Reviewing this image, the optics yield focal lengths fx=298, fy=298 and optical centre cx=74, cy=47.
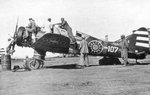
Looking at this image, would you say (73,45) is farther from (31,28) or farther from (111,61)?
(111,61)

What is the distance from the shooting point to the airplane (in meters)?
16.3

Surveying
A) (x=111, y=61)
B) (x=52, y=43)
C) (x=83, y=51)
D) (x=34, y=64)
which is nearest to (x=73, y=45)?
(x=83, y=51)

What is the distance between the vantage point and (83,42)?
17312 millimetres

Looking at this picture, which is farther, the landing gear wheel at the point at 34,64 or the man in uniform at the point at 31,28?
the man in uniform at the point at 31,28

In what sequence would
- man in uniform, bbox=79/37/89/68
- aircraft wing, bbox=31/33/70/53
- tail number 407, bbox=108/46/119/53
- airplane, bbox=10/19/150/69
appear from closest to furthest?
aircraft wing, bbox=31/33/70/53 < airplane, bbox=10/19/150/69 < man in uniform, bbox=79/37/89/68 < tail number 407, bbox=108/46/119/53

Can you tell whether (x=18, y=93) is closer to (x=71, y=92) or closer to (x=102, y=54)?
(x=71, y=92)

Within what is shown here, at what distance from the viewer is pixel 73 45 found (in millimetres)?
17391

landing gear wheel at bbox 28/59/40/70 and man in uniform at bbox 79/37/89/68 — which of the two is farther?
man in uniform at bbox 79/37/89/68

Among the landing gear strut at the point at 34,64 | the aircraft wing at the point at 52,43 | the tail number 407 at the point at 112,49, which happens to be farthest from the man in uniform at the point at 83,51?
the landing gear strut at the point at 34,64

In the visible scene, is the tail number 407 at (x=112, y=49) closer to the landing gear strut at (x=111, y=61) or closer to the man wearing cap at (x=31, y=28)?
the landing gear strut at (x=111, y=61)

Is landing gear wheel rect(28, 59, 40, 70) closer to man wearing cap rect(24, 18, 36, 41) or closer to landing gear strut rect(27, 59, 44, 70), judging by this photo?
landing gear strut rect(27, 59, 44, 70)

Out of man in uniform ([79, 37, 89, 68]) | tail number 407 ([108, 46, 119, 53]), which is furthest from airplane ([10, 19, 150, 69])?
man in uniform ([79, 37, 89, 68])

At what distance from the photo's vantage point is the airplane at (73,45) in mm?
16297

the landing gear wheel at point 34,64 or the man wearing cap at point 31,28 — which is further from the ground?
the man wearing cap at point 31,28
